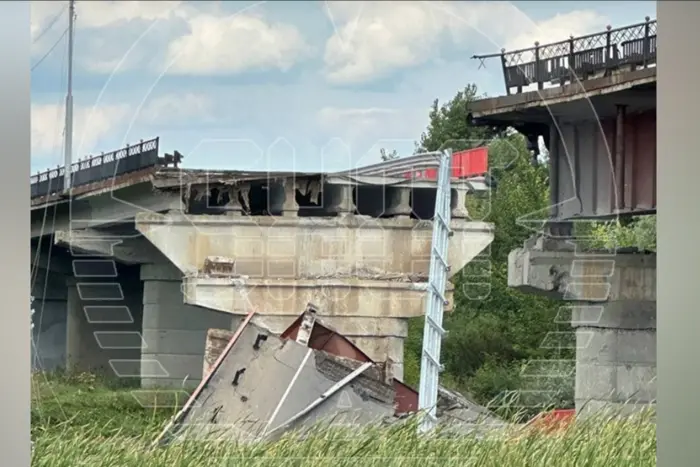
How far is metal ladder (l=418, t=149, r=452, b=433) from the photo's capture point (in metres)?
2.82

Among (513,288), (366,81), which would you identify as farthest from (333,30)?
(513,288)

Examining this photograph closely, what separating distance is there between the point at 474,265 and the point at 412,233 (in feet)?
0.59

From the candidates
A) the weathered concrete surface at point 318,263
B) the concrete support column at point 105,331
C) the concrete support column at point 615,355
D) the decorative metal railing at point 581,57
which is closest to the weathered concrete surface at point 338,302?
the weathered concrete surface at point 318,263

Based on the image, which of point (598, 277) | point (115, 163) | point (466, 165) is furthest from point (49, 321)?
point (598, 277)

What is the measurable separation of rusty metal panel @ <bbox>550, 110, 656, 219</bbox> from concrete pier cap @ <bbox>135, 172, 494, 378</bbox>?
0.25 m

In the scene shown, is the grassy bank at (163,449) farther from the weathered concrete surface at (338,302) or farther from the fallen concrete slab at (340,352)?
the weathered concrete surface at (338,302)

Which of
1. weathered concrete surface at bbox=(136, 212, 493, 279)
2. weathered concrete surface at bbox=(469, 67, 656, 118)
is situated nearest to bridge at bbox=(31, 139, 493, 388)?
weathered concrete surface at bbox=(136, 212, 493, 279)

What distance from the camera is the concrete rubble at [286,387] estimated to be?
284 centimetres

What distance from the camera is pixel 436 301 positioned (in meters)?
2.85

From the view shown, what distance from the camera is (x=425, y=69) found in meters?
2.79

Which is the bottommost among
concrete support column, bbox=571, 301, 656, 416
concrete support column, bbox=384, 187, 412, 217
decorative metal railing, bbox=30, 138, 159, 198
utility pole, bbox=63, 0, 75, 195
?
concrete support column, bbox=571, 301, 656, 416

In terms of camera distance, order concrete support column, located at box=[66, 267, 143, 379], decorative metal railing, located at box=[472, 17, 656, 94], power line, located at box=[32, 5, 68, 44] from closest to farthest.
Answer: power line, located at box=[32, 5, 68, 44] < concrete support column, located at box=[66, 267, 143, 379] < decorative metal railing, located at box=[472, 17, 656, 94]

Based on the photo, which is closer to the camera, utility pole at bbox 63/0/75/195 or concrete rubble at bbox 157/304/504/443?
utility pole at bbox 63/0/75/195

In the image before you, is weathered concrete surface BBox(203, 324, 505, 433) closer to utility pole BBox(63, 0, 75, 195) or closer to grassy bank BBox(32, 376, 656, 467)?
grassy bank BBox(32, 376, 656, 467)
